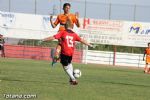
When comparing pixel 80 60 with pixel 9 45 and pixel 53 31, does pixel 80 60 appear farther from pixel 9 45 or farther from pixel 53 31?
pixel 9 45

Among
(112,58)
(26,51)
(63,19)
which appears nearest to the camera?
(63,19)

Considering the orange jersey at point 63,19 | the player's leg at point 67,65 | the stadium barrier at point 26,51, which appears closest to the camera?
the player's leg at point 67,65

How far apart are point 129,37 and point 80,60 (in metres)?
4.98

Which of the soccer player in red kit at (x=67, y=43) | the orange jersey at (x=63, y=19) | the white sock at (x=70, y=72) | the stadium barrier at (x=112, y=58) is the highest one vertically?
the orange jersey at (x=63, y=19)

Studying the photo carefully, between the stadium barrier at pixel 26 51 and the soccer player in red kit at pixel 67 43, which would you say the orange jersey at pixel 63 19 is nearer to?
the soccer player in red kit at pixel 67 43

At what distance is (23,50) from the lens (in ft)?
157

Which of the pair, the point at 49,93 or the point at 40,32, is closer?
the point at 49,93

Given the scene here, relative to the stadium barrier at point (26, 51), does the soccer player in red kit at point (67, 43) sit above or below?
above

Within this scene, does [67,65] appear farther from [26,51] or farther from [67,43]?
[26,51]

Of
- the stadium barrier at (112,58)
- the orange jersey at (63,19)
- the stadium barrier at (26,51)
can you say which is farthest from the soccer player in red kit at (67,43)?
the stadium barrier at (26,51)

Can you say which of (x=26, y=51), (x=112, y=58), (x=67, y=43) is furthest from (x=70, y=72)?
(x=26, y=51)

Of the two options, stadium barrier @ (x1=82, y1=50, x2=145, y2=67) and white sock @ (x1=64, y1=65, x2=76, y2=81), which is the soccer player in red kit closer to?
white sock @ (x1=64, y1=65, x2=76, y2=81)

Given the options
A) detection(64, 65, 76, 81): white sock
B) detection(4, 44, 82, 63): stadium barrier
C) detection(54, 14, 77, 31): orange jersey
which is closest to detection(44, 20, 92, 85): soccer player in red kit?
detection(64, 65, 76, 81): white sock

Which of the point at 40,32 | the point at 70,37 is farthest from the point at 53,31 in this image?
the point at 70,37
